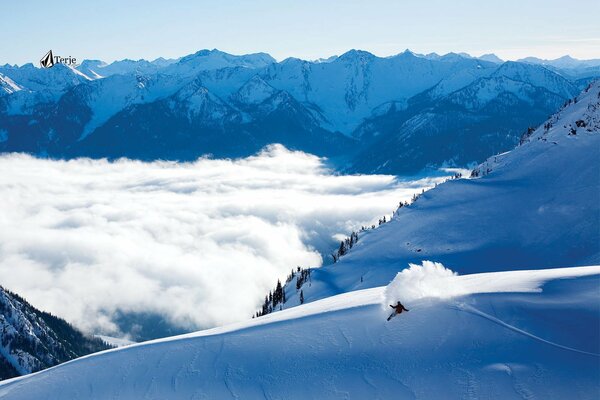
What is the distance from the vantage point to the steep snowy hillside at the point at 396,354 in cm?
1783

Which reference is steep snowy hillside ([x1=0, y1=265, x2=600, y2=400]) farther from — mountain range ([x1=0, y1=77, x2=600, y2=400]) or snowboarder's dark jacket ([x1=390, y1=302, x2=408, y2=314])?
snowboarder's dark jacket ([x1=390, y1=302, x2=408, y2=314])

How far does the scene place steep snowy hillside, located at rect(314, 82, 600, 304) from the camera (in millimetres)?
71125

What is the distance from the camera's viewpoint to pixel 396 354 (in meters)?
20.2

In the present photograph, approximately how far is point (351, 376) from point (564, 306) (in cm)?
941

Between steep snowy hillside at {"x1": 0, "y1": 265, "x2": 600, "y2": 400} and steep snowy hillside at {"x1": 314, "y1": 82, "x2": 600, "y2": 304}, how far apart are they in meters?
43.5

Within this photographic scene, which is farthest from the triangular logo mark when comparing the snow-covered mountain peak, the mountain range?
the snow-covered mountain peak

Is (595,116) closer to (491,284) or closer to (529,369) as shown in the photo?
Answer: (491,284)

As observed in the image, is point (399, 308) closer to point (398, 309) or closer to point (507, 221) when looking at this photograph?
point (398, 309)

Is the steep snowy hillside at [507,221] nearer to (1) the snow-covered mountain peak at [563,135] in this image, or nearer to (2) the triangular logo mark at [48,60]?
(1) the snow-covered mountain peak at [563,135]

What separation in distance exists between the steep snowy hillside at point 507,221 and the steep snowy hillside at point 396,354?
43.5m

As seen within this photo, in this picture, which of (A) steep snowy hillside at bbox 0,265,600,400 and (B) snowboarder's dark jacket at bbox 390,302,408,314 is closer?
(A) steep snowy hillside at bbox 0,265,600,400

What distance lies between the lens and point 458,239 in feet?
268

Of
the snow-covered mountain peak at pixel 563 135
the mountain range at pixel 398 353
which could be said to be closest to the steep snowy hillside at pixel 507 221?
the snow-covered mountain peak at pixel 563 135

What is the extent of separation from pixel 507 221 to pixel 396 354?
68.7 m
